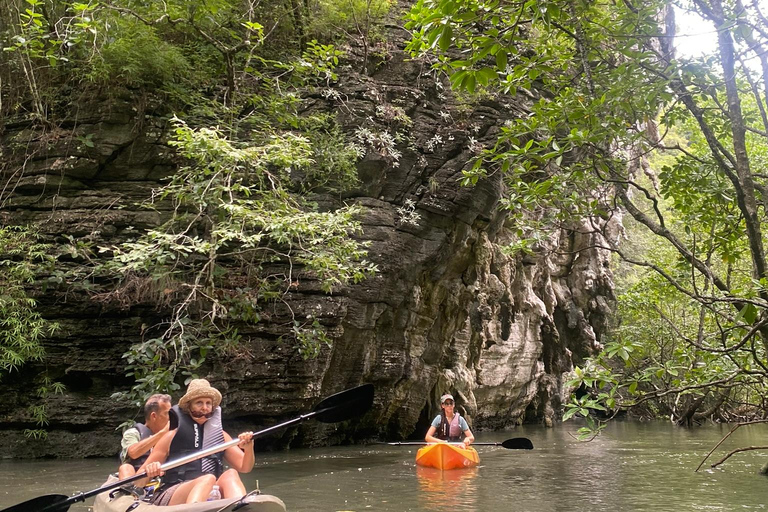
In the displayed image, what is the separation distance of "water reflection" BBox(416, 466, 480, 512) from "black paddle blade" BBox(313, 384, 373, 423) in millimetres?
1134

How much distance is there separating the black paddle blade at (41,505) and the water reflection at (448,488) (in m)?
3.13

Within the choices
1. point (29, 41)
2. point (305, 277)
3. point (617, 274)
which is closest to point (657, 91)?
point (305, 277)

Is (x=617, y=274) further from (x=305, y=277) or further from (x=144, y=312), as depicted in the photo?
(x=144, y=312)

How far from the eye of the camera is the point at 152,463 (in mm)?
4328

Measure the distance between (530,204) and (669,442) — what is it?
9858 mm

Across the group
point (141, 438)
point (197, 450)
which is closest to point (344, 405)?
point (197, 450)

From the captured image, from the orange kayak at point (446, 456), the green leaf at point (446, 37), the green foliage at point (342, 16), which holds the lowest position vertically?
the orange kayak at point (446, 456)

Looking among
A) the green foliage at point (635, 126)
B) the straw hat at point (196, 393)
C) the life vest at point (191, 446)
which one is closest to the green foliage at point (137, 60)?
the green foliage at point (635, 126)

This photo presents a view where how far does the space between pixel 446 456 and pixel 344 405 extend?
10.2 ft

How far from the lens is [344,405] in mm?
5953

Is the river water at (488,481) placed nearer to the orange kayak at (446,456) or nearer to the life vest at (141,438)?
the orange kayak at (446,456)

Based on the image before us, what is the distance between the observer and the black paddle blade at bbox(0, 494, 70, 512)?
4473mm

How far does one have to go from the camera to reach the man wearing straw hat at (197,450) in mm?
4324

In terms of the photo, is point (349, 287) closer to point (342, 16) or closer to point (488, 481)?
point (488, 481)
